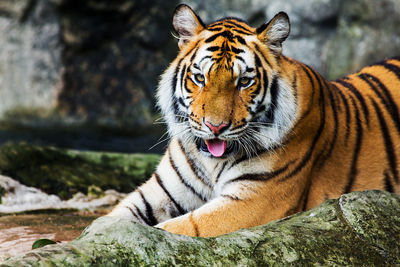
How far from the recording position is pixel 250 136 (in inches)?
118

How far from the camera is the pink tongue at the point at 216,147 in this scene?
2945 millimetres

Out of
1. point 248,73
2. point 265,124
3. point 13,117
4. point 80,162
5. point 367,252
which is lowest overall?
point 13,117

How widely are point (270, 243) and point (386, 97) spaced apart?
2.14 m

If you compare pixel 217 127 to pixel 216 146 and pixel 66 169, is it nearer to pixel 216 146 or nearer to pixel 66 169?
pixel 216 146

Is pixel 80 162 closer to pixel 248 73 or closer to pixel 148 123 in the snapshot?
pixel 248 73

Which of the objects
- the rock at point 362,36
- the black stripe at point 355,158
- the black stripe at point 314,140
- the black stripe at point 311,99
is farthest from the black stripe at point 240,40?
the rock at point 362,36

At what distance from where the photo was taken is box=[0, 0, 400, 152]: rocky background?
971cm

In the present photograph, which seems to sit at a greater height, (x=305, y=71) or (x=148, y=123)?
(x=305, y=71)

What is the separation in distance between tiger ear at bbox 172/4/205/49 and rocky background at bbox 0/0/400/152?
6138mm

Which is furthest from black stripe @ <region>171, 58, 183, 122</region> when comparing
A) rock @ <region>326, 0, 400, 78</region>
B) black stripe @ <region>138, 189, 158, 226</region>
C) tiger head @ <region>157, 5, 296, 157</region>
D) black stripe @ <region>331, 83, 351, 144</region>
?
rock @ <region>326, 0, 400, 78</region>

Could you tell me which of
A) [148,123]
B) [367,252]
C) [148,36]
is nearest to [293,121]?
[367,252]

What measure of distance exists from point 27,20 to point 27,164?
6861mm

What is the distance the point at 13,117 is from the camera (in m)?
10.4

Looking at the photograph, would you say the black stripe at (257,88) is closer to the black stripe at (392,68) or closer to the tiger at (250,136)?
the tiger at (250,136)
